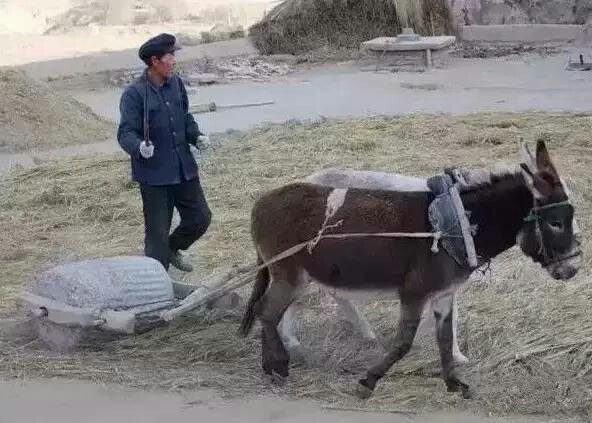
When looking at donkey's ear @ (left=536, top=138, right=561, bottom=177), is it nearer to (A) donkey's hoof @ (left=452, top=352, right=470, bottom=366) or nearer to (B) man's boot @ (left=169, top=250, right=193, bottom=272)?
(A) donkey's hoof @ (left=452, top=352, right=470, bottom=366)

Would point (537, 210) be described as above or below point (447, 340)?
above

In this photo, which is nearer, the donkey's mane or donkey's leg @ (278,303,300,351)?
the donkey's mane

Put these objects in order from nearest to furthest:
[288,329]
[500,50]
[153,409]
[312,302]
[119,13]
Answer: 1. [153,409]
2. [288,329]
3. [312,302]
4. [500,50]
5. [119,13]

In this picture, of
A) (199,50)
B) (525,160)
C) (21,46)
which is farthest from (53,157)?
(21,46)

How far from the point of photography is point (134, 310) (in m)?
6.03

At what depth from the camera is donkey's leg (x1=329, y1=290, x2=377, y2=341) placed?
593 cm

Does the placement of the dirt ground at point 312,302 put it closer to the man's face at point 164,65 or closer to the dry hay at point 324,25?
the man's face at point 164,65

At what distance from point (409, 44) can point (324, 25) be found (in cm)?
499

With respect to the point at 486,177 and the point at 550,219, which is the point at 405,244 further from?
the point at 550,219

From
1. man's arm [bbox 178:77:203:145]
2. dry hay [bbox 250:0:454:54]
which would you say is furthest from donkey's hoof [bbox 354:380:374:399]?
dry hay [bbox 250:0:454:54]

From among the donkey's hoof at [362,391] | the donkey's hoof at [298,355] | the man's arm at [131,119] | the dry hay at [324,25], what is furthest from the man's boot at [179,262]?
the dry hay at [324,25]

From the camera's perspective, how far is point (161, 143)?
6.63 m

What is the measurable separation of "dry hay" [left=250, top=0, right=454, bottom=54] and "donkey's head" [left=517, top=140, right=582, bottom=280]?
19233 mm

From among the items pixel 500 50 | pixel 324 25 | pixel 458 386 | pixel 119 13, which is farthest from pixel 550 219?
pixel 119 13
